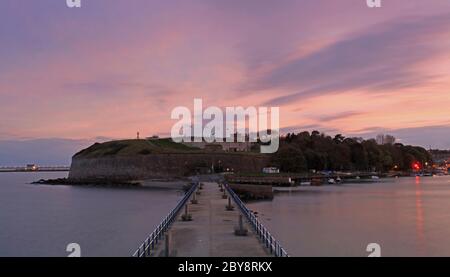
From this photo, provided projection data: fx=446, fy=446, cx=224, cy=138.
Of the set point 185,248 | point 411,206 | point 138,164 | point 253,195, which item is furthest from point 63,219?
point 138,164

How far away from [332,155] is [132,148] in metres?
55.0

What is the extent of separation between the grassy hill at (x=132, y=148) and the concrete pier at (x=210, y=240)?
96183 millimetres

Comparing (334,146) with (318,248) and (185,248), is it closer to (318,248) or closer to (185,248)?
(318,248)

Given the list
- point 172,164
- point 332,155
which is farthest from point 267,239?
point 332,155

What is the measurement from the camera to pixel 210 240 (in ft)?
57.5

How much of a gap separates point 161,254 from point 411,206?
1493 inches

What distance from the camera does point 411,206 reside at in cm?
4603

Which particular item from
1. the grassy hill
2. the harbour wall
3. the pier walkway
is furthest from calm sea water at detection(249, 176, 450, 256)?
the grassy hill

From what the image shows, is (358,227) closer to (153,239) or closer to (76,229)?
(153,239)

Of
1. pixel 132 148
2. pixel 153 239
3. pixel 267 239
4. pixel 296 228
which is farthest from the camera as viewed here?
pixel 132 148

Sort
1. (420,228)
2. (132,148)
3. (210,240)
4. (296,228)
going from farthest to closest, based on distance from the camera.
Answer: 1. (132,148)
2. (420,228)
3. (296,228)
4. (210,240)

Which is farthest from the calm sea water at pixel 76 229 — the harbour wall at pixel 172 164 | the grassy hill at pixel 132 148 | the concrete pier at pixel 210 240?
the grassy hill at pixel 132 148

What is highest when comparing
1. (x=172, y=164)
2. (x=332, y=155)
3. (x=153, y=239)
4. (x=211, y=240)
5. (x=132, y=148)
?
(x=132, y=148)

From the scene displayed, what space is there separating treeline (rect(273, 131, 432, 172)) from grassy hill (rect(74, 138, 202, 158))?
28.4m
